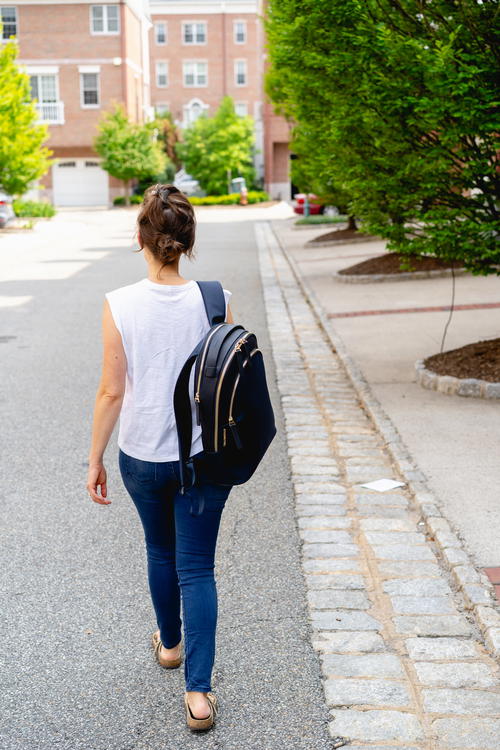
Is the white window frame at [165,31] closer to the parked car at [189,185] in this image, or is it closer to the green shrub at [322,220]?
the parked car at [189,185]

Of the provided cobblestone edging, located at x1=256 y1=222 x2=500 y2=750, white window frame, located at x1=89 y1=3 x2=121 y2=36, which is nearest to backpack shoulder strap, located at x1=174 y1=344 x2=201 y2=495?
cobblestone edging, located at x1=256 y1=222 x2=500 y2=750

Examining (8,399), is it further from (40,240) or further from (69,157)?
(69,157)

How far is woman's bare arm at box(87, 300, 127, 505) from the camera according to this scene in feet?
11.2

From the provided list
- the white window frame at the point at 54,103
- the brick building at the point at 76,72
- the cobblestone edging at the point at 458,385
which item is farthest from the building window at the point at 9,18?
the cobblestone edging at the point at 458,385

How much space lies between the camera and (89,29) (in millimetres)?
58781

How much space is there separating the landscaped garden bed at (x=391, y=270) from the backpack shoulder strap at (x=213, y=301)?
14.2 m

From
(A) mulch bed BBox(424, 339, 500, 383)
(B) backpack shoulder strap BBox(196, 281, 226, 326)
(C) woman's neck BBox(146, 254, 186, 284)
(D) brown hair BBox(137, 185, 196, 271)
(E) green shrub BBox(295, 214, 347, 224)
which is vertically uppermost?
(D) brown hair BBox(137, 185, 196, 271)

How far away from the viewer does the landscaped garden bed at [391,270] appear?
17.8 m

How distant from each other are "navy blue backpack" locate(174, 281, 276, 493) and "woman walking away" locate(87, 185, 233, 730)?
0.04 meters

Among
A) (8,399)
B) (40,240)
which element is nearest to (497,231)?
(8,399)

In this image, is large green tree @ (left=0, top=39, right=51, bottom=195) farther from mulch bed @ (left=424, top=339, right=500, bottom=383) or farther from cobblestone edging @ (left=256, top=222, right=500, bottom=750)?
cobblestone edging @ (left=256, top=222, right=500, bottom=750)

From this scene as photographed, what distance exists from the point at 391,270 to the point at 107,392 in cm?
1526

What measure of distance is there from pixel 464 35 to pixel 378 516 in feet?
15.1

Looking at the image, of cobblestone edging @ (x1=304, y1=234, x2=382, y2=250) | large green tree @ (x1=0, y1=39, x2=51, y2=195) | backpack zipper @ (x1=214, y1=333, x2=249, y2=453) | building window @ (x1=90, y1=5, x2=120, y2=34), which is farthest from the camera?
building window @ (x1=90, y1=5, x2=120, y2=34)
